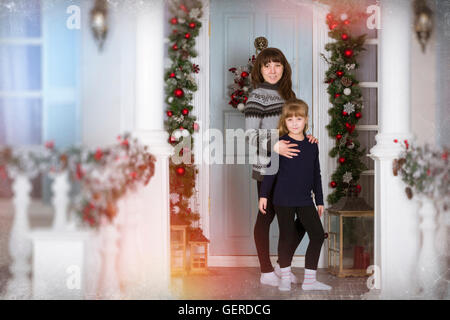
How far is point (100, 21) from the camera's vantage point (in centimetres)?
289

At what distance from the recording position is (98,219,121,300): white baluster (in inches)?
106

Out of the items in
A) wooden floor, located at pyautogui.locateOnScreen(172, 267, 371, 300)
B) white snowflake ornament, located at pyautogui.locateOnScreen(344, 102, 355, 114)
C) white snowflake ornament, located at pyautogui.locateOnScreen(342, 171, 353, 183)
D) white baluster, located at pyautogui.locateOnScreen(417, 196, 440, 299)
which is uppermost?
white snowflake ornament, located at pyautogui.locateOnScreen(344, 102, 355, 114)

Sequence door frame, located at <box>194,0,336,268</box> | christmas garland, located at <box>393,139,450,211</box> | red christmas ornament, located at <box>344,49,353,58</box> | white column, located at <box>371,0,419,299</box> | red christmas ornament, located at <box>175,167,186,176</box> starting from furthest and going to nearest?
door frame, located at <box>194,0,336,268</box>, red christmas ornament, located at <box>344,49,353,58</box>, red christmas ornament, located at <box>175,167,186,176</box>, white column, located at <box>371,0,419,299</box>, christmas garland, located at <box>393,139,450,211</box>

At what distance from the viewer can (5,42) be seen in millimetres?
2787

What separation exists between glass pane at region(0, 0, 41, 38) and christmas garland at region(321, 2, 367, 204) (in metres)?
2.17

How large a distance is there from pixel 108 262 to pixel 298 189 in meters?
1.23

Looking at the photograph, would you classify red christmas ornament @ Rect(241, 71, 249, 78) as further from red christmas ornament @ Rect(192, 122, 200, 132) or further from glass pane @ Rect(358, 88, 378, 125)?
glass pane @ Rect(358, 88, 378, 125)

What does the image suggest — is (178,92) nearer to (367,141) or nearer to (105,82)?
(105,82)

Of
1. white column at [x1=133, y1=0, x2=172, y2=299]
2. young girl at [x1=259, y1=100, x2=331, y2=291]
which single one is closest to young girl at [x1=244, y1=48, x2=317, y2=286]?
young girl at [x1=259, y1=100, x2=331, y2=291]

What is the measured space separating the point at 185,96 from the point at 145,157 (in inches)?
45.1

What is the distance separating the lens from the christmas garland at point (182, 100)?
402 cm

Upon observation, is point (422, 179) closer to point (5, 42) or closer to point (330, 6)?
point (330, 6)

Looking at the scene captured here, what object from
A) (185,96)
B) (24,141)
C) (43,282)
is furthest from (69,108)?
(185,96)

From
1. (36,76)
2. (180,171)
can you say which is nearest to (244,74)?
(180,171)
